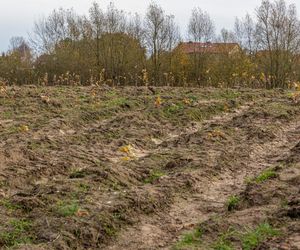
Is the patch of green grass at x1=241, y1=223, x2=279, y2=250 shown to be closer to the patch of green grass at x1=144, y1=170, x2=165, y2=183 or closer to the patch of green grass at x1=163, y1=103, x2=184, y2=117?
the patch of green grass at x1=144, y1=170, x2=165, y2=183

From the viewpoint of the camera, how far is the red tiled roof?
3275 centimetres

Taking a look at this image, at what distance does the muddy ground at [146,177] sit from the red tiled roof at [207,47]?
703 inches

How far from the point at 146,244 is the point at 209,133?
597 centimetres

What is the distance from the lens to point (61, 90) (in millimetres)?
18625

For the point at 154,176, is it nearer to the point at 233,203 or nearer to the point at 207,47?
the point at 233,203

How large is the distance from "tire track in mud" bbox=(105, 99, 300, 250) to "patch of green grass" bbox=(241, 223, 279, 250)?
90 cm

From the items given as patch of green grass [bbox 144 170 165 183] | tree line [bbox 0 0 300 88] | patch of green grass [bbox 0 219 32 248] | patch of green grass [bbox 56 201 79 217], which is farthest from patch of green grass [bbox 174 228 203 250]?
tree line [bbox 0 0 300 88]

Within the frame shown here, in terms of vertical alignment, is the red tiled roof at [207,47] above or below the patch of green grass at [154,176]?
above

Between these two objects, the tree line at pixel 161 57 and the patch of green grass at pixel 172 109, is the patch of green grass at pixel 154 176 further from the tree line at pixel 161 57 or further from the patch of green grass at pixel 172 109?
the tree line at pixel 161 57

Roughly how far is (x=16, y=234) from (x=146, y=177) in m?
2.96

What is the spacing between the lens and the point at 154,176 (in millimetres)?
8203

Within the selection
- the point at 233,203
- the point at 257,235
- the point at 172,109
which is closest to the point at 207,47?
the point at 172,109

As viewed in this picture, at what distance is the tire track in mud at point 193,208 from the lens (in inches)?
229

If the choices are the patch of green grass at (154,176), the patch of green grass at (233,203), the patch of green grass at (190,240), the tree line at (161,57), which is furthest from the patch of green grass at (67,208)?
the tree line at (161,57)
